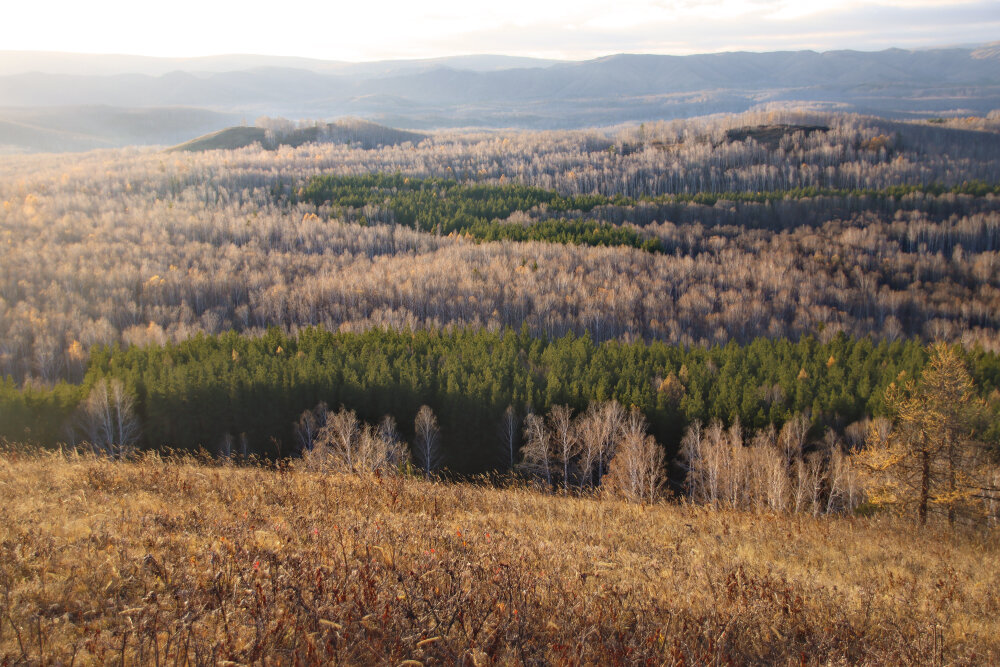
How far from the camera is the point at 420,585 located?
765 cm

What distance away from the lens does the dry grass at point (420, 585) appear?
653 centimetres

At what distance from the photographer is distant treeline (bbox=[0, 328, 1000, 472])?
122 ft

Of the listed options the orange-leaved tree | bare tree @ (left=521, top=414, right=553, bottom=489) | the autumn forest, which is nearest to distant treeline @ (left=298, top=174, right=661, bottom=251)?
the autumn forest

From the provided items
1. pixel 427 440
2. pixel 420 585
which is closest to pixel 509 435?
pixel 427 440

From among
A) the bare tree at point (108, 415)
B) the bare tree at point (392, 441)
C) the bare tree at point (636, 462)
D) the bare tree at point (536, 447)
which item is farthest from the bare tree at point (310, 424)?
the bare tree at point (636, 462)

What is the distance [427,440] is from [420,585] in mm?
30334

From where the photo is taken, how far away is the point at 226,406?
38062mm

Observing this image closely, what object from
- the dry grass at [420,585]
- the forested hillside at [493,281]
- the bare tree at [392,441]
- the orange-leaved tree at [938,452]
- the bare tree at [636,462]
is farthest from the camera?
the forested hillside at [493,281]

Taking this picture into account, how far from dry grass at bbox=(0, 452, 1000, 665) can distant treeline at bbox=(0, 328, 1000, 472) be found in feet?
84.2

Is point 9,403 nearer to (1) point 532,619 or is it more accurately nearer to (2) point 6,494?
(2) point 6,494

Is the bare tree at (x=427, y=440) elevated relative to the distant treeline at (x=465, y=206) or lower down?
lower down

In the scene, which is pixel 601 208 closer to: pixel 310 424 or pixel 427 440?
pixel 427 440

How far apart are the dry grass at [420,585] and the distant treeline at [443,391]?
2567cm

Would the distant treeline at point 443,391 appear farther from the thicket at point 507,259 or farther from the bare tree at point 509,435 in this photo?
the thicket at point 507,259
